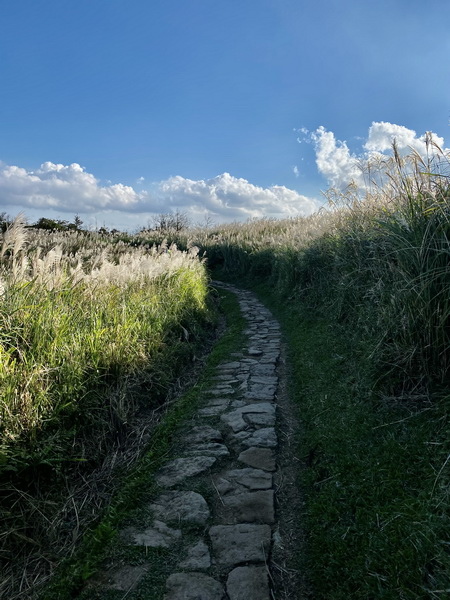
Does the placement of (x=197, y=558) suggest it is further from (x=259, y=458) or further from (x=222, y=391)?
(x=222, y=391)

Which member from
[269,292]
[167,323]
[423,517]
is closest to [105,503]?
[423,517]

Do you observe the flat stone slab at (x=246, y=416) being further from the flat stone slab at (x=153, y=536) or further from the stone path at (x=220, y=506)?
the flat stone slab at (x=153, y=536)

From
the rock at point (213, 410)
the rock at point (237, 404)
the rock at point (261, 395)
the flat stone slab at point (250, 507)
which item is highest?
the rock at point (261, 395)

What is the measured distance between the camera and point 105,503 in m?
2.94

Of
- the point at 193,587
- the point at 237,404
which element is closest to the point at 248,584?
the point at 193,587

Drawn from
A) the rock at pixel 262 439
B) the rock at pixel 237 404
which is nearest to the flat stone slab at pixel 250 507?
the rock at pixel 262 439

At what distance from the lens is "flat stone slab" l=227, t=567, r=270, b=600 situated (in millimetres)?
2084

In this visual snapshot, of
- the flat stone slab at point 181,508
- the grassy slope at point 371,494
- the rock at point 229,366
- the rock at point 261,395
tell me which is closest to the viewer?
the grassy slope at point 371,494

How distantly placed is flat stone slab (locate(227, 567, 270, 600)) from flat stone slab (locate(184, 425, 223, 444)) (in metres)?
1.40

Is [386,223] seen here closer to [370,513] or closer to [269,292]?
[370,513]

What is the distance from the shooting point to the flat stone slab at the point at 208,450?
11.1 feet

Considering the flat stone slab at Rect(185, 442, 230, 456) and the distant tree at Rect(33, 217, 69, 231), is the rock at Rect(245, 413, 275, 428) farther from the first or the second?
the distant tree at Rect(33, 217, 69, 231)

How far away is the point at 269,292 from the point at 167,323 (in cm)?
552

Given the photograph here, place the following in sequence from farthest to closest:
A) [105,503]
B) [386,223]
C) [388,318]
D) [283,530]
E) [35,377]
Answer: [386,223] < [388,318] < [35,377] < [105,503] < [283,530]
